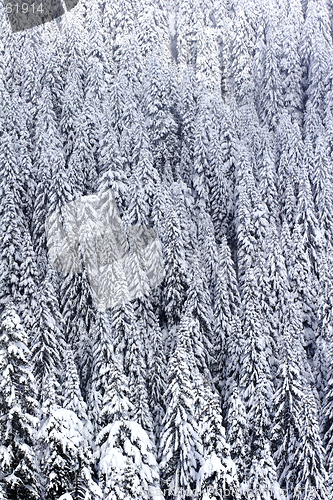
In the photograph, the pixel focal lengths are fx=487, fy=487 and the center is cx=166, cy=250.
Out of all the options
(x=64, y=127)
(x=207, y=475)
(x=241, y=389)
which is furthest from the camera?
(x=64, y=127)

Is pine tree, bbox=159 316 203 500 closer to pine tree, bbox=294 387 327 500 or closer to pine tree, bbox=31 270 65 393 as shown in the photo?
pine tree, bbox=294 387 327 500

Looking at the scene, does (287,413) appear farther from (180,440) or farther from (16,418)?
(16,418)

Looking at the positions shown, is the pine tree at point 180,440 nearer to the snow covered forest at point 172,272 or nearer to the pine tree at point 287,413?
the snow covered forest at point 172,272

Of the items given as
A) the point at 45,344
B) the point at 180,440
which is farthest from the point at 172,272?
the point at 180,440

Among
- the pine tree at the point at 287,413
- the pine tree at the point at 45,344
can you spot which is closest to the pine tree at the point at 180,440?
the pine tree at the point at 287,413

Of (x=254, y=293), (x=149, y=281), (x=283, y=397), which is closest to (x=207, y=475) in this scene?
(x=283, y=397)

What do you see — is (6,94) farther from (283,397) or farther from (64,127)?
(283,397)

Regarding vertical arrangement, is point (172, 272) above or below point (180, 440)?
below

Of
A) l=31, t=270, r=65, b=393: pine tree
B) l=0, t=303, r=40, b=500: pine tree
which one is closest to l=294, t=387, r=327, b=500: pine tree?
l=31, t=270, r=65, b=393: pine tree
